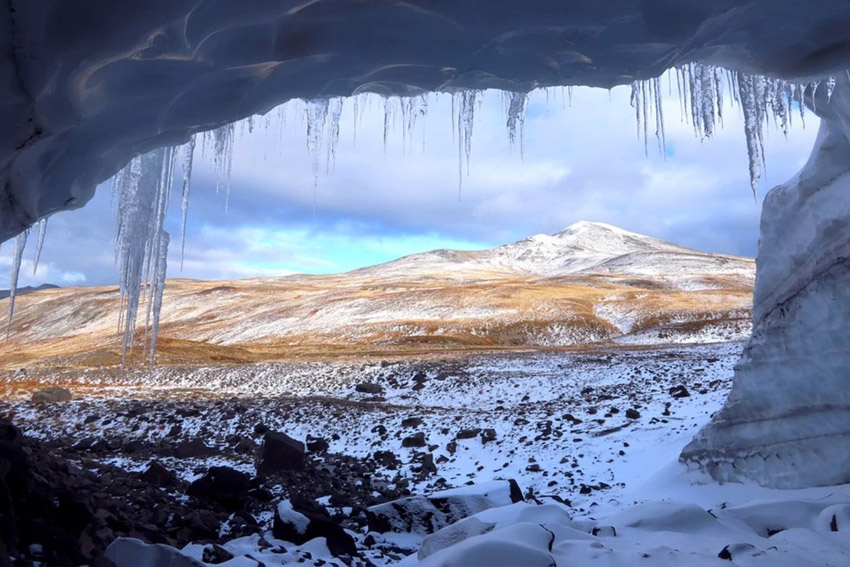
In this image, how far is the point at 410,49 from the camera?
5973mm

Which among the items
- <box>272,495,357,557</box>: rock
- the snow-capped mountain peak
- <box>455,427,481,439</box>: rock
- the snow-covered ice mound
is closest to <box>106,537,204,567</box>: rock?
<box>272,495,357,557</box>: rock

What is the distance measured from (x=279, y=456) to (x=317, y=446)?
227 centimetres

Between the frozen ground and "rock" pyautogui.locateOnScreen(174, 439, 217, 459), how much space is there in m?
0.38

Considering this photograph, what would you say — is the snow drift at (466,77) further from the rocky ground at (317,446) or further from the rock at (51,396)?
the rock at (51,396)

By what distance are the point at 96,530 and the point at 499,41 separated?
6538 mm

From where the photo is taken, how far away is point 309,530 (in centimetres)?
643

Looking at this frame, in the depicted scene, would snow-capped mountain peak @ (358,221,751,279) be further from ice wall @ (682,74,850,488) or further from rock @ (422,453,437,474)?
rock @ (422,453,437,474)

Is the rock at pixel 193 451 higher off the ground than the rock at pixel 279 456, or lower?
lower

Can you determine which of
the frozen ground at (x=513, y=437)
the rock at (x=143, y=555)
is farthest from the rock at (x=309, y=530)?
the rock at (x=143, y=555)

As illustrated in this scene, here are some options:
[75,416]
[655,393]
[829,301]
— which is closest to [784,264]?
[829,301]

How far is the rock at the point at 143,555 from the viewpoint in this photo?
4629mm

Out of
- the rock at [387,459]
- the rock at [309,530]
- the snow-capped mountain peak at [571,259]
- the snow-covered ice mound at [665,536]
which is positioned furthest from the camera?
the snow-capped mountain peak at [571,259]

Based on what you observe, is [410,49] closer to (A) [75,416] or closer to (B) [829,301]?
(B) [829,301]

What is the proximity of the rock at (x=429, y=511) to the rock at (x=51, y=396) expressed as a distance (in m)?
15.9
